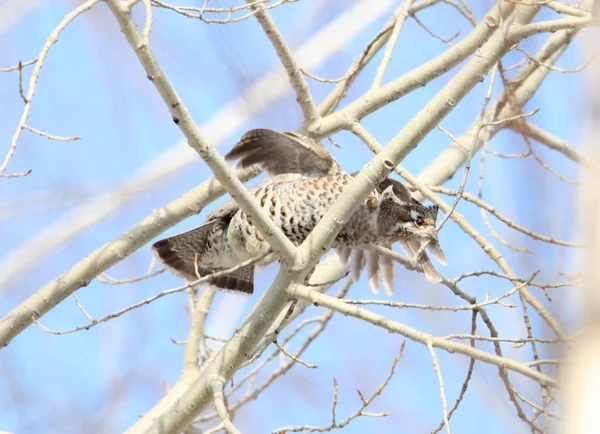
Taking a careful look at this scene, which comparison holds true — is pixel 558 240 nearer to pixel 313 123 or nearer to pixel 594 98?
pixel 594 98

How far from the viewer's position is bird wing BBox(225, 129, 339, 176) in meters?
4.29

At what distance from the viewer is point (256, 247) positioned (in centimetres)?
475

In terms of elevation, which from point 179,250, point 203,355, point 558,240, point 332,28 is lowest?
point 558,240

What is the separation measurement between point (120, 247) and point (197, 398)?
826mm

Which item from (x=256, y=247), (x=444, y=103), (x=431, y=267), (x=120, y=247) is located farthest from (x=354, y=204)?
(x=256, y=247)

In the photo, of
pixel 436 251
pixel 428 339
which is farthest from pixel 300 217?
pixel 428 339

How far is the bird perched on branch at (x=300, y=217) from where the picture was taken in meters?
4.35

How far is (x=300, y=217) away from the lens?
4.41 m

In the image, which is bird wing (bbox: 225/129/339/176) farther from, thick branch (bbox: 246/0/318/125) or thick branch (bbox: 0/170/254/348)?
thick branch (bbox: 0/170/254/348)

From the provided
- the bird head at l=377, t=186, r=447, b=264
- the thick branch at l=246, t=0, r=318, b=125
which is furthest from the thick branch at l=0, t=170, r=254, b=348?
the bird head at l=377, t=186, r=447, b=264

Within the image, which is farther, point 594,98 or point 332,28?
point 332,28

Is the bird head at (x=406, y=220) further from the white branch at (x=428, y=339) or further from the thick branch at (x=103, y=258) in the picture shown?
the white branch at (x=428, y=339)

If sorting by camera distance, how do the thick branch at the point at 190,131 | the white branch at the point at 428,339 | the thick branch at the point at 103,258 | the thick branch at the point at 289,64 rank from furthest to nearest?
1. the thick branch at the point at 289,64
2. the thick branch at the point at 103,258
3. the white branch at the point at 428,339
4. the thick branch at the point at 190,131

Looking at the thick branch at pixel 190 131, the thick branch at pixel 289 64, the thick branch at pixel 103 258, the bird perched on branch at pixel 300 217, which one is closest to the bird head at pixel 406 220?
the bird perched on branch at pixel 300 217
